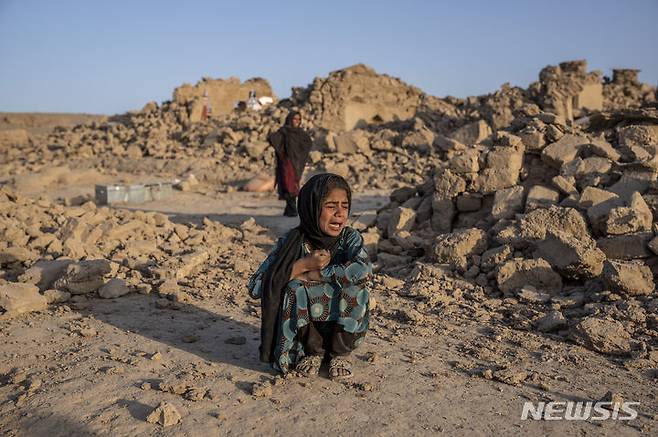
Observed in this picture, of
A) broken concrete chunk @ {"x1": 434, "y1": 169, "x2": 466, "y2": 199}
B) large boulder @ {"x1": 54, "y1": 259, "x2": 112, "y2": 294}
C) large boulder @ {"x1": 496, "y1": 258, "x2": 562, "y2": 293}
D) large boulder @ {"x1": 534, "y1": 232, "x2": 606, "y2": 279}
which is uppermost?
broken concrete chunk @ {"x1": 434, "y1": 169, "x2": 466, "y2": 199}

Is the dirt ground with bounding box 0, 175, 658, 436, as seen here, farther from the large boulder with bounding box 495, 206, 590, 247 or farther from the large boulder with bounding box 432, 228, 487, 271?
the large boulder with bounding box 495, 206, 590, 247

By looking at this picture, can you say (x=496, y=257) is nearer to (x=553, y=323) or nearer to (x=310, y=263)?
(x=553, y=323)

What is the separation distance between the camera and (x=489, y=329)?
150 inches

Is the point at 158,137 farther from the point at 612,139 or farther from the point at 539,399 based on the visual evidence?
the point at 539,399

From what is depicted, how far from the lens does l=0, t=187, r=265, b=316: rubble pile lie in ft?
14.1

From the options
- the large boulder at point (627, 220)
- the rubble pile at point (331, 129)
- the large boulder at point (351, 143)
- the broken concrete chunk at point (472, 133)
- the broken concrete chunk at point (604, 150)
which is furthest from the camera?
the large boulder at point (351, 143)

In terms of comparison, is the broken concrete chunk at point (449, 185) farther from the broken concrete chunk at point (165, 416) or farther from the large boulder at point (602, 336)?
the broken concrete chunk at point (165, 416)

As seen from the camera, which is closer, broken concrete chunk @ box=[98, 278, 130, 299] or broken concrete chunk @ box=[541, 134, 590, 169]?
broken concrete chunk @ box=[98, 278, 130, 299]

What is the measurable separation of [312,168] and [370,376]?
1024 centimetres

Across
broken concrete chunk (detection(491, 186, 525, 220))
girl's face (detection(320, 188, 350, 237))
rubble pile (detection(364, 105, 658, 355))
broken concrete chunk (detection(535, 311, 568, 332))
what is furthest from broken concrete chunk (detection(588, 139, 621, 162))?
girl's face (detection(320, 188, 350, 237))

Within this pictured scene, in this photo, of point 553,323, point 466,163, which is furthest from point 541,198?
point 553,323

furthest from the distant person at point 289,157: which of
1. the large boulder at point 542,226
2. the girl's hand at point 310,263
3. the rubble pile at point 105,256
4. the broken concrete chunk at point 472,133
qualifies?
the broken concrete chunk at point 472,133

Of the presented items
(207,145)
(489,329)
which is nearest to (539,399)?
(489,329)

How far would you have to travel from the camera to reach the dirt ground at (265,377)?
246 centimetres
